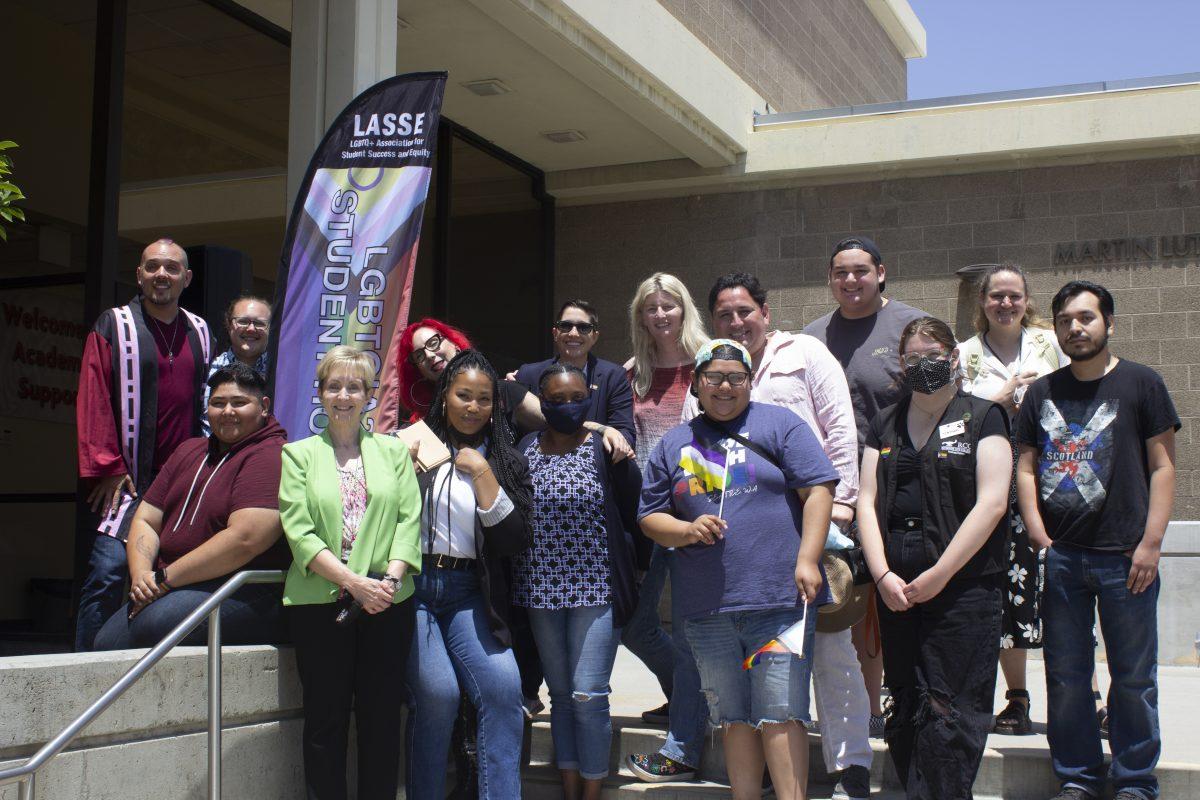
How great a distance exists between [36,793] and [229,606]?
105cm

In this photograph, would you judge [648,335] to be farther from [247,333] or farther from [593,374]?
[247,333]

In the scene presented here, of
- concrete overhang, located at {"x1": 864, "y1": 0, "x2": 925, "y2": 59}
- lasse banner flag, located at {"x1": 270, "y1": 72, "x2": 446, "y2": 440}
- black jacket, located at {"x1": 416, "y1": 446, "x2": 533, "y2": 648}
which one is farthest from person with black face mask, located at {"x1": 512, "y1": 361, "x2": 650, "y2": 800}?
concrete overhang, located at {"x1": 864, "y1": 0, "x2": 925, "y2": 59}

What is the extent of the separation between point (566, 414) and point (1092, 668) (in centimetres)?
223

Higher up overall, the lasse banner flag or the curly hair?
the lasse banner flag

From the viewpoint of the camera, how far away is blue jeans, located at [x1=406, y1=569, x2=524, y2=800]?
4.66m

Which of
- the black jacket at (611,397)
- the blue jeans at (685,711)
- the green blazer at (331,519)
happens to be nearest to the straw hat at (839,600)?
the blue jeans at (685,711)

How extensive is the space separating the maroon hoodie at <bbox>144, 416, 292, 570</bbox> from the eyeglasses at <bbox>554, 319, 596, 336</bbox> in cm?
145

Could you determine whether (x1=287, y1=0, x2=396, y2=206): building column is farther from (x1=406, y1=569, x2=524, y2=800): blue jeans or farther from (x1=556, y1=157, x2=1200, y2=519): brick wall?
(x1=556, y1=157, x2=1200, y2=519): brick wall

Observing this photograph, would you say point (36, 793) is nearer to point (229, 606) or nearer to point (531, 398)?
point (229, 606)

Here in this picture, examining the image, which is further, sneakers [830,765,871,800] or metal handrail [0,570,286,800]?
sneakers [830,765,871,800]

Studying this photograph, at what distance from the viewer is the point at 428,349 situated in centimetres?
534

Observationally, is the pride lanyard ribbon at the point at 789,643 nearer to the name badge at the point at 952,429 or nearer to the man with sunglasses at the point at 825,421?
the man with sunglasses at the point at 825,421

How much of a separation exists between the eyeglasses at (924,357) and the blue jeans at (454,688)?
1.90 metres

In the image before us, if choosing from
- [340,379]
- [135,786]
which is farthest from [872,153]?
[135,786]
